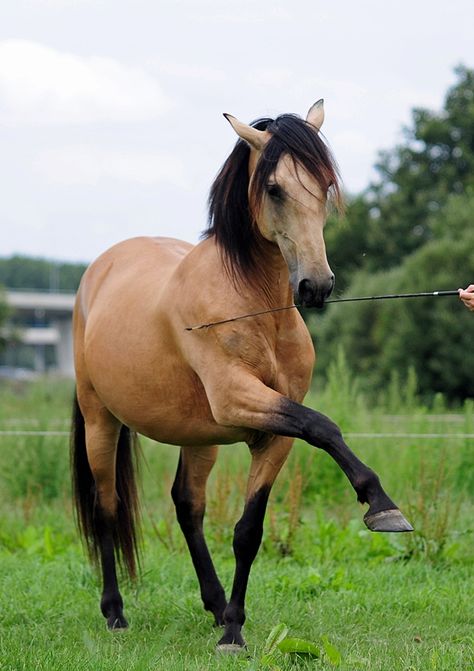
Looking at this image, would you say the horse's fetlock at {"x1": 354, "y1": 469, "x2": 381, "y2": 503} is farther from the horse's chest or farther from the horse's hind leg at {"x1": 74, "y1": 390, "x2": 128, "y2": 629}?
the horse's hind leg at {"x1": 74, "y1": 390, "x2": 128, "y2": 629}

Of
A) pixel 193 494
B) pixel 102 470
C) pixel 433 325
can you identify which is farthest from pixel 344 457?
pixel 433 325

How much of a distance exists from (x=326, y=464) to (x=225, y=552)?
225cm

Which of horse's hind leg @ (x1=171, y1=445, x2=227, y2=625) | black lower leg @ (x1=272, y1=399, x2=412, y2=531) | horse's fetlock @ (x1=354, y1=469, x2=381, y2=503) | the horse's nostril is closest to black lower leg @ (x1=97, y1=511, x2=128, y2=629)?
horse's hind leg @ (x1=171, y1=445, x2=227, y2=625)

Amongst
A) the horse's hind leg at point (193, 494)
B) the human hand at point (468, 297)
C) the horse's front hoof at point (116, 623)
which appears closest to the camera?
the human hand at point (468, 297)

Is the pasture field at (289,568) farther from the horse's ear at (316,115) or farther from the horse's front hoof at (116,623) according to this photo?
the horse's ear at (316,115)

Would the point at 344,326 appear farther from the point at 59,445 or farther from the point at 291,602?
the point at 291,602

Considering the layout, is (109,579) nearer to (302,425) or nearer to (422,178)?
(302,425)

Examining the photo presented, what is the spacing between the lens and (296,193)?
169 inches

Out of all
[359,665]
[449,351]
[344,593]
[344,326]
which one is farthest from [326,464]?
[344,326]

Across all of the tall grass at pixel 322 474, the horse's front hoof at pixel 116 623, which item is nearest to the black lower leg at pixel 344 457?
the horse's front hoof at pixel 116 623

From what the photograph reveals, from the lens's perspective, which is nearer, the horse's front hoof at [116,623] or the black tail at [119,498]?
the horse's front hoof at [116,623]

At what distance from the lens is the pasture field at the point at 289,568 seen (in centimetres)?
446

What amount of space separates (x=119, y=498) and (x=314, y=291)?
99.1 inches

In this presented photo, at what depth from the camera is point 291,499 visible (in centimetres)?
697
